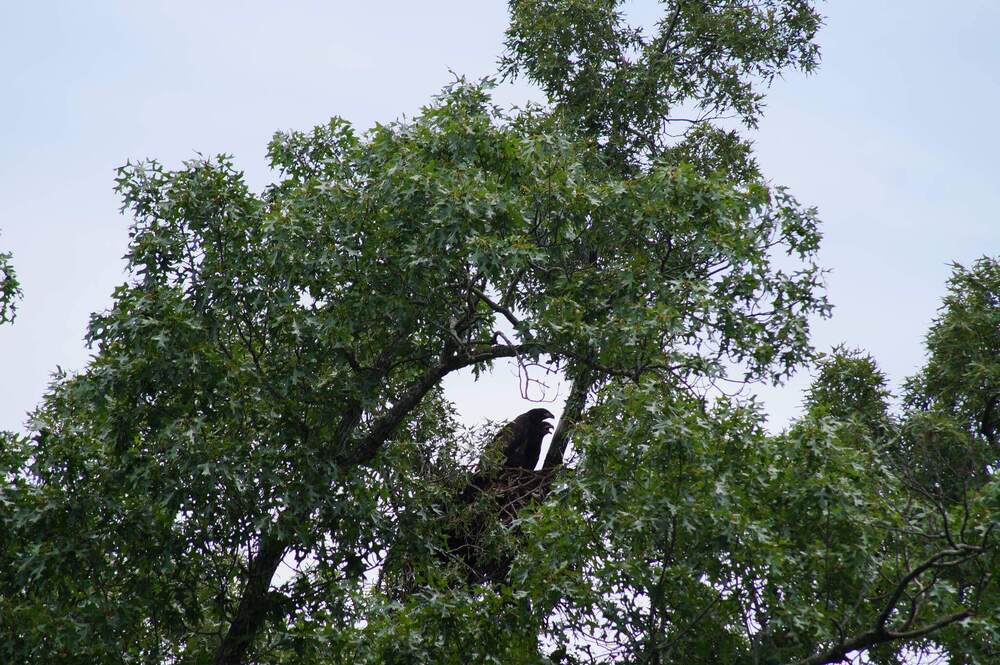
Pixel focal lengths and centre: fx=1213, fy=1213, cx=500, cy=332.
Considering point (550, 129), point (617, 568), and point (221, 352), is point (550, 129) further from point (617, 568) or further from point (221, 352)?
point (617, 568)

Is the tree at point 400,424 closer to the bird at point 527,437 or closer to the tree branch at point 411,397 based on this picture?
the tree branch at point 411,397

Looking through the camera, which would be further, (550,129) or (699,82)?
(699,82)

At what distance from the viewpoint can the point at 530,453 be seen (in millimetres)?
17016

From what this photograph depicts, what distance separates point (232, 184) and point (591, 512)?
17.5ft

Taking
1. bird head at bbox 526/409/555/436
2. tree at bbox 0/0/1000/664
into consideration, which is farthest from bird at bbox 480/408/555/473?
tree at bbox 0/0/1000/664

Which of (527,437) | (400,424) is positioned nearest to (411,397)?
(400,424)

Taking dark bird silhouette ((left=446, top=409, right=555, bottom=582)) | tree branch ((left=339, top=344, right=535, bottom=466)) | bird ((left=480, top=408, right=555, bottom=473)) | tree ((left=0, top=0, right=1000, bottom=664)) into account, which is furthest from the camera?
bird ((left=480, top=408, right=555, bottom=473))

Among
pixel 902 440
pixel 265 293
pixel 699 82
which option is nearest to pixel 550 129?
pixel 265 293

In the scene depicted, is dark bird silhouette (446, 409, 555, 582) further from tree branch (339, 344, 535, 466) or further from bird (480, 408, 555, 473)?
tree branch (339, 344, 535, 466)

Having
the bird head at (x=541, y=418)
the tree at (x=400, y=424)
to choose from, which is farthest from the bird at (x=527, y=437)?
the tree at (x=400, y=424)

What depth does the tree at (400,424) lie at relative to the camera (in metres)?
10.4

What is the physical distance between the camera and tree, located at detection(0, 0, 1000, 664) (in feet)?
34.2

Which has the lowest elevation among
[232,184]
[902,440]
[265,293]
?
[265,293]

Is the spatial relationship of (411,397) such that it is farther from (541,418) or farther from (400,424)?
(541,418)
